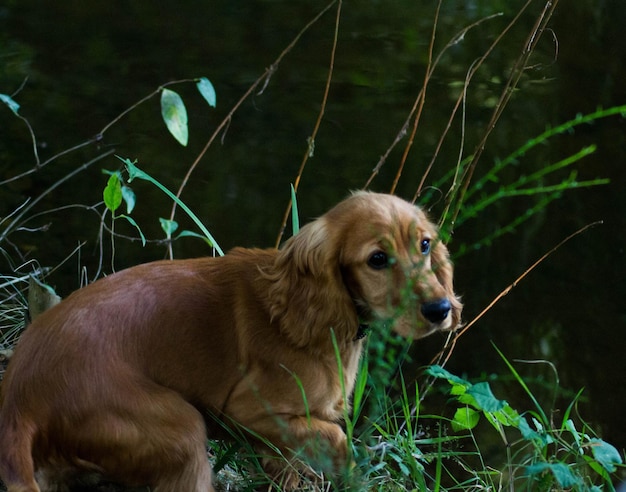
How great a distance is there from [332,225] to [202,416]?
0.66m

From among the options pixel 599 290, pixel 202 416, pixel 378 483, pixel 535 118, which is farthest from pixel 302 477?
pixel 535 118

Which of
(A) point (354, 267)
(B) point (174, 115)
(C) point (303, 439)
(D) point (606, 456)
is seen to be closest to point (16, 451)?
(C) point (303, 439)

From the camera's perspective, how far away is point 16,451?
247 cm

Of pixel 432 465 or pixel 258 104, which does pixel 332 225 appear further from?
pixel 258 104

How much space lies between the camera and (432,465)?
447 centimetres

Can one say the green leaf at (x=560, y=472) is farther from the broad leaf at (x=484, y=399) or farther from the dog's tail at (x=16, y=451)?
the dog's tail at (x=16, y=451)

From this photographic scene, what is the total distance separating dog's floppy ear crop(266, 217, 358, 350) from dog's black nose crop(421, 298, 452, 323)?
0.96 feet

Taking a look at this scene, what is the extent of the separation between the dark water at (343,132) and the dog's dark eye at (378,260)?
2.63 m

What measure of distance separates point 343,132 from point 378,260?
14.4 feet

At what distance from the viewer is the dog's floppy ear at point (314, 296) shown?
285 cm

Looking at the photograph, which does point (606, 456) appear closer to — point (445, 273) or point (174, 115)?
point (445, 273)

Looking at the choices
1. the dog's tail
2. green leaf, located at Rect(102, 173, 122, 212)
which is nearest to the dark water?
green leaf, located at Rect(102, 173, 122, 212)

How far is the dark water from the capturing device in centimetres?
566

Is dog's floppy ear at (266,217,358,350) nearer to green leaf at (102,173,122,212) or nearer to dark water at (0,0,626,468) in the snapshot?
green leaf at (102,173,122,212)
